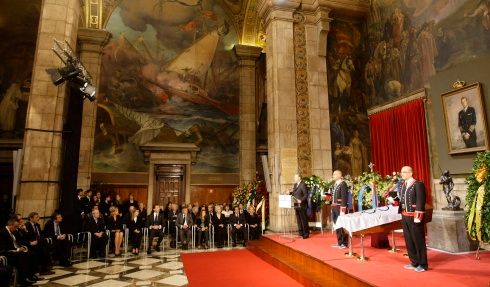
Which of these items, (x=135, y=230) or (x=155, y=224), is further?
(x=155, y=224)

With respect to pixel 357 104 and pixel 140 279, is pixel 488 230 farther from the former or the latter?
pixel 357 104

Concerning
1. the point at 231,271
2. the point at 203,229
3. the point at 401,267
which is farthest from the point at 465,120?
the point at 203,229

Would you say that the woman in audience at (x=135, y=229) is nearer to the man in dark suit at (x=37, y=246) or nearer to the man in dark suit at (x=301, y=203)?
the man in dark suit at (x=37, y=246)

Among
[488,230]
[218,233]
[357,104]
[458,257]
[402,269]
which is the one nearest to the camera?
[488,230]

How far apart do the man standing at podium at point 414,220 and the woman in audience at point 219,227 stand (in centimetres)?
612

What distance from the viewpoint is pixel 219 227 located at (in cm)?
979

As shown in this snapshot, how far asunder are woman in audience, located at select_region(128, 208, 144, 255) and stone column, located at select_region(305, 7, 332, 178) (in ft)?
17.7

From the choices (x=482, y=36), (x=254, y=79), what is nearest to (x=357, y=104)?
(x=482, y=36)

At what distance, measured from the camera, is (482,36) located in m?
6.79

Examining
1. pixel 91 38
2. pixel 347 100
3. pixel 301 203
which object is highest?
pixel 91 38

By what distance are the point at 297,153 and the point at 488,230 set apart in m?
5.65

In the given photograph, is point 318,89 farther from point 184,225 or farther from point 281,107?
point 184,225

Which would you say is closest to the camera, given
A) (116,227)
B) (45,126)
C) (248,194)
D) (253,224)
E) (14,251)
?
(14,251)

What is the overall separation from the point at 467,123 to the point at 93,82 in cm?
1264
